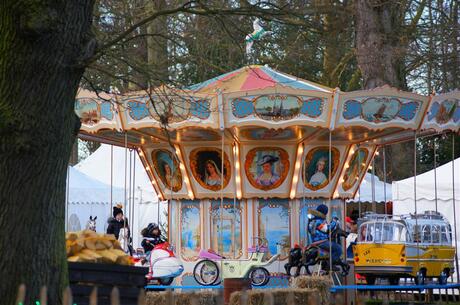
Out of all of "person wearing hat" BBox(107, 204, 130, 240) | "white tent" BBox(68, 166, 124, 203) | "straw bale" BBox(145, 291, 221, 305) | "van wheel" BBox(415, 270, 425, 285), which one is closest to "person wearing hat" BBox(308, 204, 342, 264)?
"van wheel" BBox(415, 270, 425, 285)

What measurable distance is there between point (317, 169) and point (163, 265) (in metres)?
3.68

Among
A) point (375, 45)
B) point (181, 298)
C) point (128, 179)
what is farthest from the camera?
point (128, 179)

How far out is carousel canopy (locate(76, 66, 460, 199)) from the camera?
57.4 feet

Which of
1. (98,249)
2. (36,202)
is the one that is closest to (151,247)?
(98,249)

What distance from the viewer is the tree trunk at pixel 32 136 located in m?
7.98

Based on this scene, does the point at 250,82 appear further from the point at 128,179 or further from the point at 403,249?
the point at 128,179

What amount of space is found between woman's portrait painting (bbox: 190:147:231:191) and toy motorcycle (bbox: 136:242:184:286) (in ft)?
5.70

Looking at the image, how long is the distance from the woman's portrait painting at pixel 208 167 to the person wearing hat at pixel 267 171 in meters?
0.68

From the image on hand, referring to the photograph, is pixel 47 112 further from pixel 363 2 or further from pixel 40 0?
pixel 363 2

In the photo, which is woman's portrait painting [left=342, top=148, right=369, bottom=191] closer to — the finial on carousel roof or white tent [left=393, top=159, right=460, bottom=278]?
white tent [left=393, top=159, right=460, bottom=278]

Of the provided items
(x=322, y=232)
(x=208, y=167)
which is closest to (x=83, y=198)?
(x=208, y=167)

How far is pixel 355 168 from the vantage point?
2047 cm

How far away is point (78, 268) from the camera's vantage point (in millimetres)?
9891

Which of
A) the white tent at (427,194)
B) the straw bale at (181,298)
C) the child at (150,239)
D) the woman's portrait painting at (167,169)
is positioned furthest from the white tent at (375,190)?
the straw bale at (181,298)
